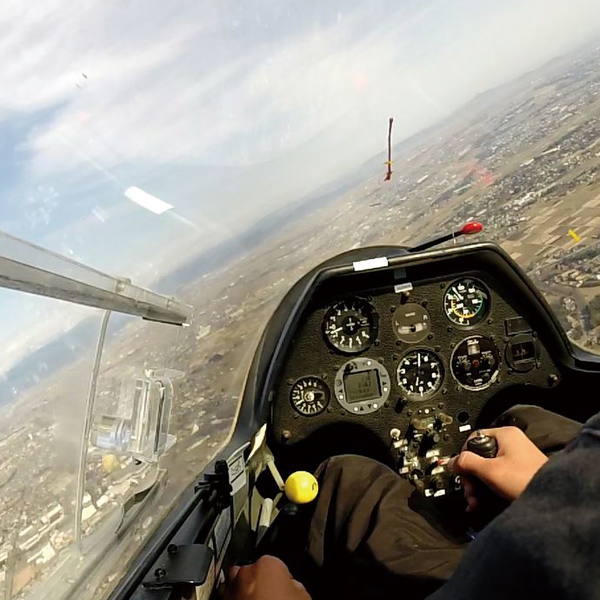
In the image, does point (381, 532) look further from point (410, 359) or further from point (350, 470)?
point (410, 359)

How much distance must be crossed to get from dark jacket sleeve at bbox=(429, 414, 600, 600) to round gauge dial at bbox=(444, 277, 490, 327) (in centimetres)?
203

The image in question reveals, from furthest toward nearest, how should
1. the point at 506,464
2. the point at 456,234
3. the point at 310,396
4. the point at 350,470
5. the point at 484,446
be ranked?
the point at 310,396, the point at 456,234, the point at 350,470, the point at 484,446, the point at 506,464

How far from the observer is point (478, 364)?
257cm

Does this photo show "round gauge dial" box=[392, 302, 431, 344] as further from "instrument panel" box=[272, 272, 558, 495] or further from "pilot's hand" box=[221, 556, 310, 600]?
"pilot's hand" box=[221, 556, 310, 600]

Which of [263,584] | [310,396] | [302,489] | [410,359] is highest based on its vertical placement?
[410,359]

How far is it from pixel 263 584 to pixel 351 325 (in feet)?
4.24

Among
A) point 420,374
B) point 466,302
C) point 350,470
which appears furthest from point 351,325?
point 350,470

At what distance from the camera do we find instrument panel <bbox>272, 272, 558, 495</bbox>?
2496mm

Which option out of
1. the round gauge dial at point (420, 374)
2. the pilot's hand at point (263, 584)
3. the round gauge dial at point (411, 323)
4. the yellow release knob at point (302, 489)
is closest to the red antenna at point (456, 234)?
the round gauge dial at point (411, 323)

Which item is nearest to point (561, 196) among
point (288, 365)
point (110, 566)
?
point (288, 365)

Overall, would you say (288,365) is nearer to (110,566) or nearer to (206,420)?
(206,420)

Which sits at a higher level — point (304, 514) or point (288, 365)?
point (288, 365)

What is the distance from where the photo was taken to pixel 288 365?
97.3 inches

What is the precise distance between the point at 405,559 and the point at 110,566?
0.62 meters
